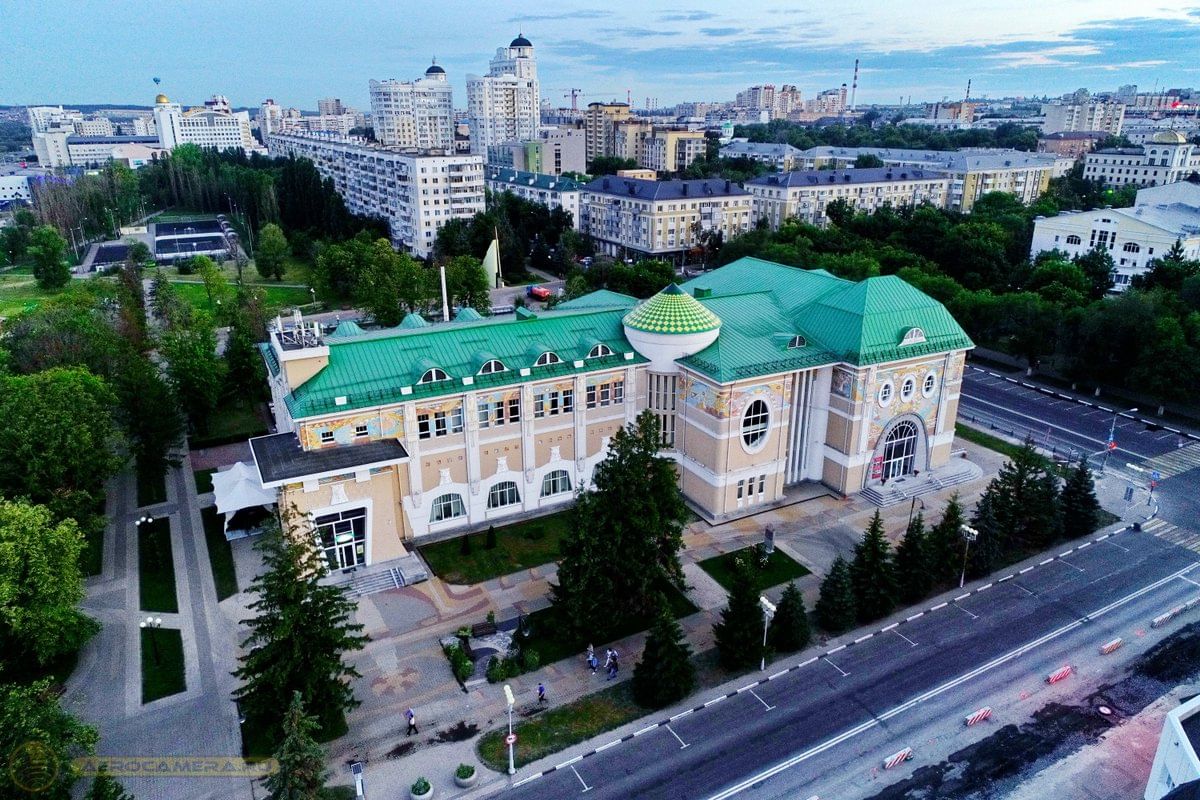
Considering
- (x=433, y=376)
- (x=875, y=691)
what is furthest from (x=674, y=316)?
(x=875, y=691)

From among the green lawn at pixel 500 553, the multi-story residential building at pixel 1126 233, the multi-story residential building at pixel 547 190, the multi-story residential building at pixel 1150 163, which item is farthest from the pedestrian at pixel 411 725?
the multi-story residential building at pixel 1150 163

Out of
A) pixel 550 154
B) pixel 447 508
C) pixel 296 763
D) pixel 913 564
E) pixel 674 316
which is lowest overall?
pixel 447 508

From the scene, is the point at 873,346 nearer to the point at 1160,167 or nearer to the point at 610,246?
the point at 610,246

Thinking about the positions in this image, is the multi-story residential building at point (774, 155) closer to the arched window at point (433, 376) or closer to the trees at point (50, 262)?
the trees at point (50, 262)

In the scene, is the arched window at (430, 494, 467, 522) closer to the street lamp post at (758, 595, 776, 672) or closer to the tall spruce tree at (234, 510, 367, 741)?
the tall spruce tree at (234, 510, 367, 741)

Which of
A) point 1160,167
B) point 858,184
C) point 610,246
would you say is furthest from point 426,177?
point 1160,167

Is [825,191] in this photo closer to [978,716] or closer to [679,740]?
[978,716]

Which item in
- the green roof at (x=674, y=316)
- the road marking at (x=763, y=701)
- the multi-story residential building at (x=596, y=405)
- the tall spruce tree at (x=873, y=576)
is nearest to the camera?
the road marking at (x=763, y=701)
